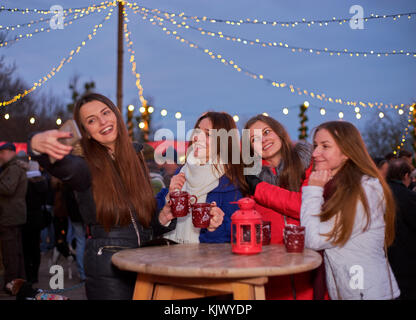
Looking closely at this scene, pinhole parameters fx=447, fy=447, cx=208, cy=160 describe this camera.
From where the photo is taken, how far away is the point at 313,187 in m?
2.62

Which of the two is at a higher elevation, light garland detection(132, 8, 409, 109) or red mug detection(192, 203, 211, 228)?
light garland detection(132, 8, 409, 109)

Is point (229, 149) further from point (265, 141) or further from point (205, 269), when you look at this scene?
point (205, 269)

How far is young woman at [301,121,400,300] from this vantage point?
2482 mm

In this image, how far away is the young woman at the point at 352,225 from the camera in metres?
2.48

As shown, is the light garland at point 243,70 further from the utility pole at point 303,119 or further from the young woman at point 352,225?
the young woman at point 352,225

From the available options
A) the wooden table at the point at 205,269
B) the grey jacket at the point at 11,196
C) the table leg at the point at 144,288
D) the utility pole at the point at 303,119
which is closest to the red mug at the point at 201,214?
the wooden table at the point at 205,269

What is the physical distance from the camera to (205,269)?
6.68ft

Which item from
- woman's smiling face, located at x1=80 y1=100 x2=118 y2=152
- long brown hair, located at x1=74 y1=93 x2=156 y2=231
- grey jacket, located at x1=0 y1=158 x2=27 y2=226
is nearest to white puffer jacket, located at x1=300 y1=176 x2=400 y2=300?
long brown hair, located at x1=74 y1=93 x2=156 y2=231

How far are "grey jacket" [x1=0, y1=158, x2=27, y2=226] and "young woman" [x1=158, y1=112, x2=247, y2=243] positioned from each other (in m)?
3.94

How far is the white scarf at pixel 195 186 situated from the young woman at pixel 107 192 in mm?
484

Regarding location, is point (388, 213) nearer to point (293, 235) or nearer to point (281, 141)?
point (293, 235)

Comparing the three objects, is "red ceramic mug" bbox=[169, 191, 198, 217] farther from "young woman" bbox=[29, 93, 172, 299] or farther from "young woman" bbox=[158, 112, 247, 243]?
"young woman" bbox=[158, 112, 247, 243]

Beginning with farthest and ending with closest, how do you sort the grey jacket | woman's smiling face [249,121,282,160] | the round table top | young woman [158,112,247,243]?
the grey jacket, woman's smiling face [249,121,282,160], young woman [158,112,247,243], the round table top
